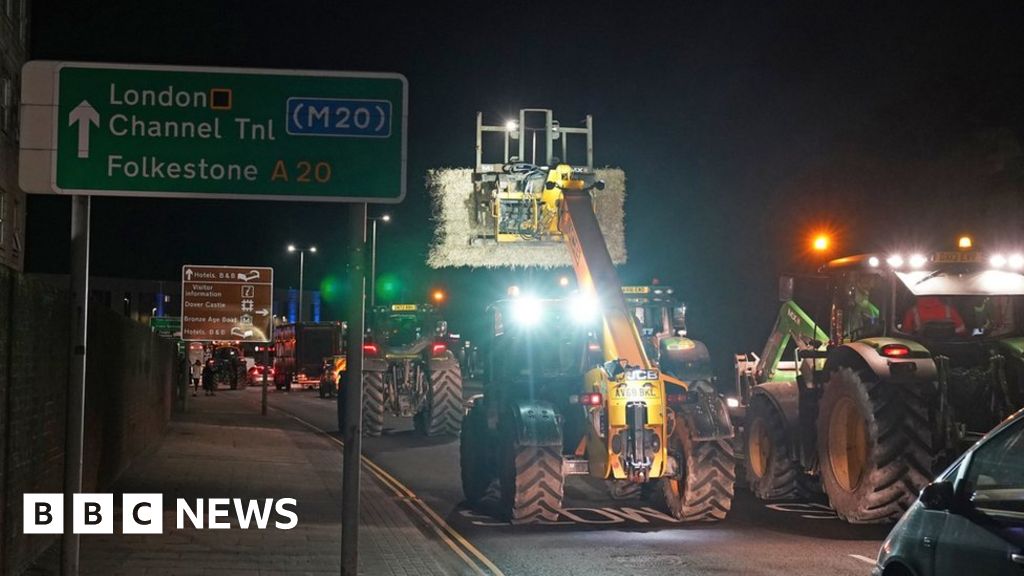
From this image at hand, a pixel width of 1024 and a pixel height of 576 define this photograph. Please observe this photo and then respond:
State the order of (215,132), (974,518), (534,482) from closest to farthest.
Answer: (974,518) → (215,132) → (534,482)

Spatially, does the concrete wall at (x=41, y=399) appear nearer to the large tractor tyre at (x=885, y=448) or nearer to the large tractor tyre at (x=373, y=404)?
the large tractor tyre at (x=885, y=448)

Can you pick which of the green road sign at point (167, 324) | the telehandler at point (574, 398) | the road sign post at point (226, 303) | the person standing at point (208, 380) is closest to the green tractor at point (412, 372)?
the road sign post at point (226, 303)

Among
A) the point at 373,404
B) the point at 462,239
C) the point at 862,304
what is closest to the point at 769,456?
the point at 862,304

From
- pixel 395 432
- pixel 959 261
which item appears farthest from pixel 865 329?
pixel 395 432

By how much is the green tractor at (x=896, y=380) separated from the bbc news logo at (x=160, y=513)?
604 centimetres

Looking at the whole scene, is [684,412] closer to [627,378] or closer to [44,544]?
[627,378]

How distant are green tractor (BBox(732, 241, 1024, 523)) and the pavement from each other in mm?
4413

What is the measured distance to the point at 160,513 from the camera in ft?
44.3

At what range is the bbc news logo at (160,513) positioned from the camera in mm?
10750

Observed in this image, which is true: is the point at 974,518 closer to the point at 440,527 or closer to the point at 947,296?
the point at 947,296

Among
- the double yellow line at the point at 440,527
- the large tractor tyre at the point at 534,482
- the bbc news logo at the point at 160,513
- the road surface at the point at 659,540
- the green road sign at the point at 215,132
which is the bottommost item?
the double yellow line at the point at 440,527

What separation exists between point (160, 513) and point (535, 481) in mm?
4079

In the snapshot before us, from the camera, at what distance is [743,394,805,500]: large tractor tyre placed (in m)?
15.5

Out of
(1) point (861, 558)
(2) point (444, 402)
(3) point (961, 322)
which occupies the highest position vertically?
(3) point (961, 322)
